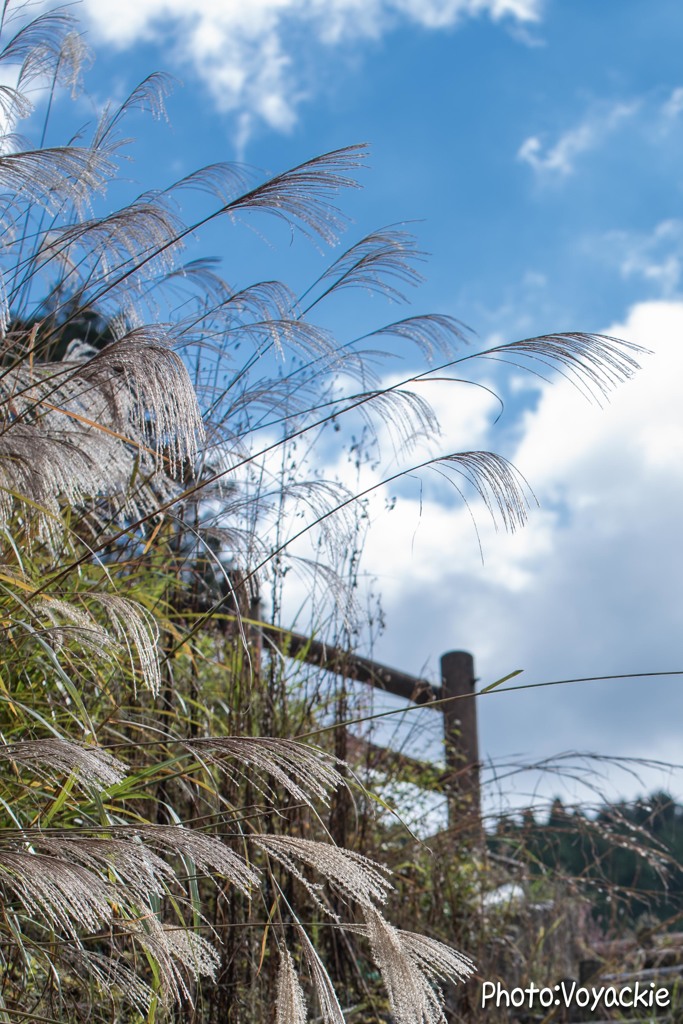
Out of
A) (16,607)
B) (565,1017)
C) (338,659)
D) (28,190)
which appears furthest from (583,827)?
(28,190)

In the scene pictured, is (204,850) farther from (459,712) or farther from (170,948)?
(459,712)

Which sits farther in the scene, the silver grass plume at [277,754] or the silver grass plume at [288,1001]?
the silver grass plume at [277,754]

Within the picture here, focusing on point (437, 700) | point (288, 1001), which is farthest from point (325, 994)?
point (437, 700)

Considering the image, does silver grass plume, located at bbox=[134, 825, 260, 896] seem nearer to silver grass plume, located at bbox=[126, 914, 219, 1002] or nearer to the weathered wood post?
silver grass plume, located at bbox=[126, 914, 219, 1002]

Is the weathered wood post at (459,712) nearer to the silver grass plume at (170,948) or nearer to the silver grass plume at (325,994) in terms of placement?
the silver grass plume at (170,948)

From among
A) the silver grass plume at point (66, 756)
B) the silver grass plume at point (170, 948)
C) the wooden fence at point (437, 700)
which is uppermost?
the wooden fence at point (437, 700)

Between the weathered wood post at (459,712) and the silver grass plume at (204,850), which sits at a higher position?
the weathered wood post at (459,712)

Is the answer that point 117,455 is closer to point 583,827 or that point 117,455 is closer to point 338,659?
point 338,659

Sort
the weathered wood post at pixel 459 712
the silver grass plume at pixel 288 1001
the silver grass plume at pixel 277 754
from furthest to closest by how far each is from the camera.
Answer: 1. the weathered wood post at pixel 459 712
2. the silver grass plume at pixel 277 754
3. the silver grass plume at pixel 288 1001

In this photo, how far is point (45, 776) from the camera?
206cm

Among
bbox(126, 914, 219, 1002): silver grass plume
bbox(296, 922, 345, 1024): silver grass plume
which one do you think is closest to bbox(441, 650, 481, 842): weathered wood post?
bbox(126, 914, 219, 1002): silver grass plume

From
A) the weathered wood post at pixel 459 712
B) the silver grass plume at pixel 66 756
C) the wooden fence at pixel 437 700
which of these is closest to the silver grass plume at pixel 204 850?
the silver grass plume at pixel 66 756

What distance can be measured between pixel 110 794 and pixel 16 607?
0.45 meters

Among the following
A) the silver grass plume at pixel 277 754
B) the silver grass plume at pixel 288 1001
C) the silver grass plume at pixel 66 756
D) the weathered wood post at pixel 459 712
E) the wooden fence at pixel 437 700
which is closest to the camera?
the silver grass plume at pixel 288 1001
